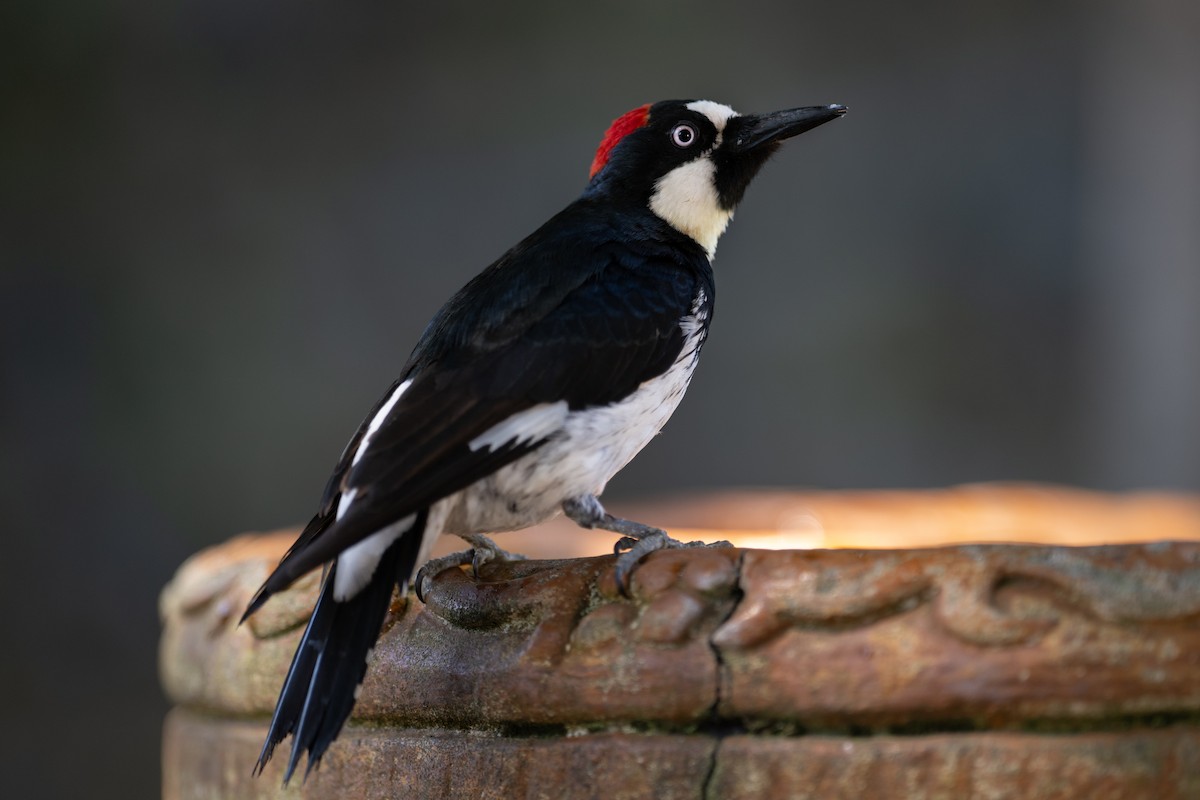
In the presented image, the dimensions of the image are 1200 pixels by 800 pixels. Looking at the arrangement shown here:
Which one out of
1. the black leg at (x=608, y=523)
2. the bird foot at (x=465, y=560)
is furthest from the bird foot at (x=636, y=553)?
the bird foot at (x=465, y=560)

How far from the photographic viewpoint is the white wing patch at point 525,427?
1732mm

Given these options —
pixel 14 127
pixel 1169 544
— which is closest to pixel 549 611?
pixel 1169 544

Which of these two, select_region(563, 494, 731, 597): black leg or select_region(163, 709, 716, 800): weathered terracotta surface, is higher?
select_region(563, 494, 731, 597): black leg

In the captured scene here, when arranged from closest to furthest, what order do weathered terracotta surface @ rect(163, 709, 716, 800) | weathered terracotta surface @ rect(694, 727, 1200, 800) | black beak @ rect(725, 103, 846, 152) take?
weathered terracotta surface @ rect(694, 727, 1200, 800), weathered terracotta surface @ rect(163, 709, 716, 800), black beak @ rect(725, 103, 846, 152)

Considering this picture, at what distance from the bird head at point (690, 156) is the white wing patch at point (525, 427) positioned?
75cm

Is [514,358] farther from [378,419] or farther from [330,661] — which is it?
[330,661]

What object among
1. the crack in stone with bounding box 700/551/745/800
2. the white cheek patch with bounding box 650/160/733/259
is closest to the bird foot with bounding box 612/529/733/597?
the crack in stone with bounding box 700/551/745/800

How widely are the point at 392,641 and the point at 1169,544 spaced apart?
39.5 inches

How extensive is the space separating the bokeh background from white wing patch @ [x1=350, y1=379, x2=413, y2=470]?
457 centimetres

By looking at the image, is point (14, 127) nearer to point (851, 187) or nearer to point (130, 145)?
point (130, 145)

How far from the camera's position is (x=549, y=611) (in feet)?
5.17

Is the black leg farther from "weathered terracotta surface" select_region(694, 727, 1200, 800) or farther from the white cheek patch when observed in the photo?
the white cheek patch

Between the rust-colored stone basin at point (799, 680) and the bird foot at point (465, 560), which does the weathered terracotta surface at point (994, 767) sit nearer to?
the rust-colored stone basin at point (799, 680)

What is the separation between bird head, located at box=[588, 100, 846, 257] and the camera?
2.49 metres
